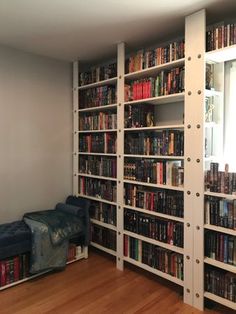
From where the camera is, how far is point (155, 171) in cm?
246

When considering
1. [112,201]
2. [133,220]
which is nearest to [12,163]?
[112,201]

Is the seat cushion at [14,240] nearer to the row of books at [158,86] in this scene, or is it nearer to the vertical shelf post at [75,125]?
the vertical shelf post at [75,125]

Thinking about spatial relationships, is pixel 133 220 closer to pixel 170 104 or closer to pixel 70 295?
pixel 70 295

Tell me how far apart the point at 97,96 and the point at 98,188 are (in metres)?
1.08

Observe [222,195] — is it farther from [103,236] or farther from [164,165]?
[103,236]

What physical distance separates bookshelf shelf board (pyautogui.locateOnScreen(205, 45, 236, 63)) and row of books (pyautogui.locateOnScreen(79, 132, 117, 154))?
4.19 ft

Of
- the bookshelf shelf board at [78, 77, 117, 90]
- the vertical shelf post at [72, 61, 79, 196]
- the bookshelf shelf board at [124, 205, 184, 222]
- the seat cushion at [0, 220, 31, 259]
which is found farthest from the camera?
the vertical shelf post at [72, 61, 79, 196]

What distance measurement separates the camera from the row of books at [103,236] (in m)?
2.95

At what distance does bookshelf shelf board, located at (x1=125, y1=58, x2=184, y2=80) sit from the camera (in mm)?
2266

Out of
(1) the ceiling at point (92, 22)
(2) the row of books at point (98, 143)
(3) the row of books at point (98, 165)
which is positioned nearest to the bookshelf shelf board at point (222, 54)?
(1) the ceiling at point (92, 22)

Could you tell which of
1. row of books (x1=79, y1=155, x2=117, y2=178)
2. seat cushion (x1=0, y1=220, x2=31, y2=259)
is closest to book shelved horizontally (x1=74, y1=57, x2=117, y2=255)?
row of books (x1=79, y1=155, x2=117, y2=178)

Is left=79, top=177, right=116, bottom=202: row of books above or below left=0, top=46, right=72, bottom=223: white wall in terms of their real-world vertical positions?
below

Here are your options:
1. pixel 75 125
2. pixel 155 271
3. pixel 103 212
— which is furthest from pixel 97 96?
pixel 155 271

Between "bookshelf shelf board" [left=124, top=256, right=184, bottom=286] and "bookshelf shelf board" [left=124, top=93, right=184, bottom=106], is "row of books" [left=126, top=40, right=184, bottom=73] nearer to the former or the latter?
"bookshelf shelf board" [left=124, top=93, right=184, bottom=106]
